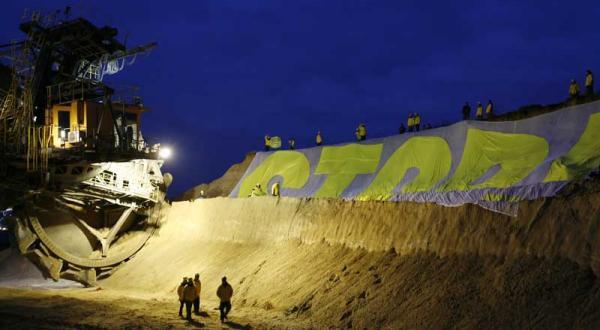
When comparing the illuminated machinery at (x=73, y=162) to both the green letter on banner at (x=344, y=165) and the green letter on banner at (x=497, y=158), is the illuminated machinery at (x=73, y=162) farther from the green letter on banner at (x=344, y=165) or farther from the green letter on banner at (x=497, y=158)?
the green letter on banner at (x=497, y=158)

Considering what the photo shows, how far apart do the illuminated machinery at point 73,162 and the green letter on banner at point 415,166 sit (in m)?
14.4

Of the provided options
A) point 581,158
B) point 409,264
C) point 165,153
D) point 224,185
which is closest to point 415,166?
point 409,264

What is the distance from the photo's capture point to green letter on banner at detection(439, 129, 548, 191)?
16.7m

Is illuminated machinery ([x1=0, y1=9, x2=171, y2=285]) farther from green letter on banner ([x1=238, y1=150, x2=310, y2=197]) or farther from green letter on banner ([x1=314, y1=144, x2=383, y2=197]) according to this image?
green letter on banner ([x1=314, y1=144, x2=383, y2=197])

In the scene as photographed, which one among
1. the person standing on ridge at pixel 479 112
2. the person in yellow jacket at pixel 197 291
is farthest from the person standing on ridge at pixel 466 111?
the person in yellow jacket at pixel 197 291

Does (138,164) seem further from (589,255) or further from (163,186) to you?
(589,255)

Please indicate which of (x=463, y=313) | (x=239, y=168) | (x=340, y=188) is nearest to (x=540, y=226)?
(x=463, y=313)

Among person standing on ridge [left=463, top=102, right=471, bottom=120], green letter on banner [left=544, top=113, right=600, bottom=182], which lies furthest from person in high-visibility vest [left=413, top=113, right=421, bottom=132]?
green letter on banner [left=544, top=113, right=600, bottom=182]

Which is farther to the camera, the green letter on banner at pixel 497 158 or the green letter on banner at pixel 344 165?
the green letter on banner at pixel 344 165

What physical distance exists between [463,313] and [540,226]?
308 cm

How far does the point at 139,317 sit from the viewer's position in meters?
17.1

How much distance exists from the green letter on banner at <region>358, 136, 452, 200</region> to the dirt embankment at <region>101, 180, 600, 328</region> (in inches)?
81.3

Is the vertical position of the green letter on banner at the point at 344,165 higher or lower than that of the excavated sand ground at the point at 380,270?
higher

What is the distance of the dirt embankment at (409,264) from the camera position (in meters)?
11.9
